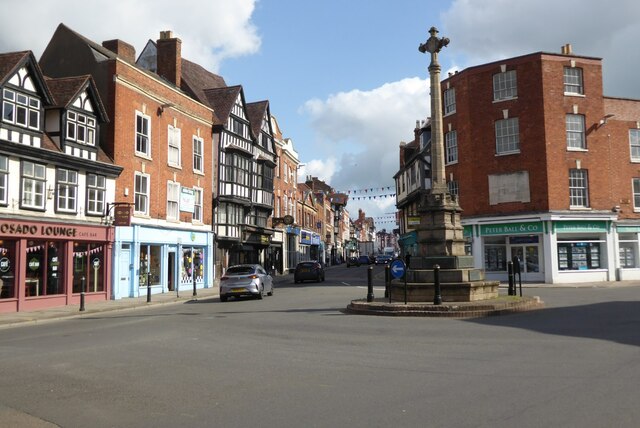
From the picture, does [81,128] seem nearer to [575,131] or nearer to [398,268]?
[398,268]

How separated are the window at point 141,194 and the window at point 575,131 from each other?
80.2 ft

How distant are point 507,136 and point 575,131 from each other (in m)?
3.94

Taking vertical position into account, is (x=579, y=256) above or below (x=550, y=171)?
below

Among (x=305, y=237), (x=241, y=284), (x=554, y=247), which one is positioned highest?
(x=305, y=237)

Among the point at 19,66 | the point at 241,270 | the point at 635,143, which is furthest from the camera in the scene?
the point at 635,143

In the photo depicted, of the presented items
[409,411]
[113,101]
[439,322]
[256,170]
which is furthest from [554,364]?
[256,170]

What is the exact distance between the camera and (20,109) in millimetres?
21156

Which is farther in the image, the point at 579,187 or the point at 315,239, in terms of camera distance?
the point at 315,239

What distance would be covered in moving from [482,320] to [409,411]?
8672mm

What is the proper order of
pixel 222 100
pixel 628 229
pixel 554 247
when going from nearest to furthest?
pixel 554 247 → pixel 628 229 → pixel 222 100

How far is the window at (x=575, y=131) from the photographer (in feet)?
109

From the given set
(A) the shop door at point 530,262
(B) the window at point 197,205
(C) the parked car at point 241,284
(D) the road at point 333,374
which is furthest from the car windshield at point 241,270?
(A) the shop door at point 530,262

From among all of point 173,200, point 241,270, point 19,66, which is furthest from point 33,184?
point 173,200

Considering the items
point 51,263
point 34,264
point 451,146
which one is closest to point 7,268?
point 34,264
